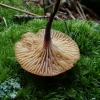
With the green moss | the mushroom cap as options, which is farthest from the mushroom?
the green moss

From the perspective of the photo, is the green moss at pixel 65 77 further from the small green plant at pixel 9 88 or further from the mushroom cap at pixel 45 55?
the mushroom cap at pixel 45 55

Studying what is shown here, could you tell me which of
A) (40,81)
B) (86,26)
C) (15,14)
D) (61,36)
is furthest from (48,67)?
(15,14)

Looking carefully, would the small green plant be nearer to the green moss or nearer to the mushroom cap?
the green moss

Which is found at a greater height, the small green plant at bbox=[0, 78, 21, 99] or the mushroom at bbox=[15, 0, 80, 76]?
the mushroom at bbox=[15, 0, 80, 76]

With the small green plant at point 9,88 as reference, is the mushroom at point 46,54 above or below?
above

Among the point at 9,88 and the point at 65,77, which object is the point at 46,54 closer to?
the point at 65,77

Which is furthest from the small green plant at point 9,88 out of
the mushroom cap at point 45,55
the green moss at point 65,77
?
the mushroom cap at point 45,55

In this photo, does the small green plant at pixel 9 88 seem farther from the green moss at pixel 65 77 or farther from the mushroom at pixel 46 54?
the mushroom at pixel 46 54

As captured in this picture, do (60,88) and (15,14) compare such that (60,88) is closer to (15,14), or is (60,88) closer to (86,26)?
(86,26)
